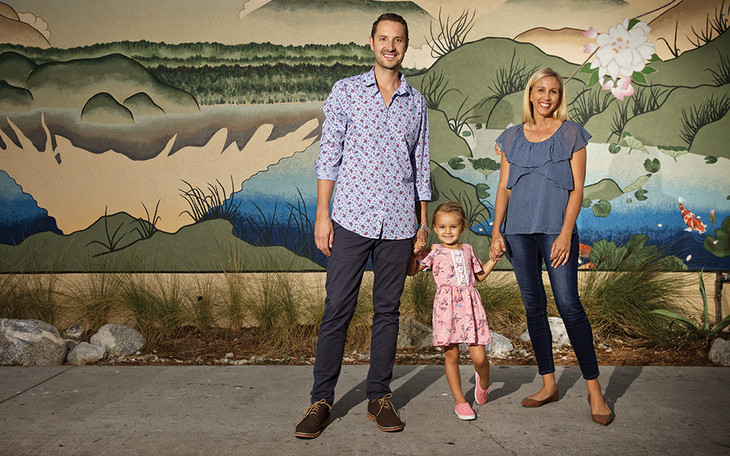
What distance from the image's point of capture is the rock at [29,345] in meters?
4.65

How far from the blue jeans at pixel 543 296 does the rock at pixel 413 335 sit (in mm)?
1726

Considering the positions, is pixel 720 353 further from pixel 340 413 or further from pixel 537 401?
pixel 340 413

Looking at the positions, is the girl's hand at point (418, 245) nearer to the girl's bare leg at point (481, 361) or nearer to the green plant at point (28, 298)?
the girl's bare leg at point (481, 361)

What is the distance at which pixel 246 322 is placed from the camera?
561 centimetres

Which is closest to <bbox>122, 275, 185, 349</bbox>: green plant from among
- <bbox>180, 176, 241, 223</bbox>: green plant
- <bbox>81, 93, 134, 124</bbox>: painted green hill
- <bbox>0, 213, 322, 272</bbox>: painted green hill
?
<bbox>0, 213, 322, 272</bbox>: painted green hill

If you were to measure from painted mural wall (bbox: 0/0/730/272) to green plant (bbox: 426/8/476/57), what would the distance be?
1 centimetres

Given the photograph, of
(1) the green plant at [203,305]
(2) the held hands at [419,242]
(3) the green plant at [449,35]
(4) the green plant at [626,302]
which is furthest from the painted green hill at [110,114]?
(4) the green plant at [626,302]

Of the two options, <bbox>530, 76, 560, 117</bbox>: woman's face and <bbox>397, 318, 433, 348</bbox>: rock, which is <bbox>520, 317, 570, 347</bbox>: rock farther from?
<bbox>530, 76, 560, 117</bbox>: woman's face

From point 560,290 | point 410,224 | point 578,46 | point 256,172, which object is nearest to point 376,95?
point 410,224

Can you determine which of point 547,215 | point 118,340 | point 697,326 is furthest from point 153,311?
point 697,326

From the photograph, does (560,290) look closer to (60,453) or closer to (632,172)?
(60,453)

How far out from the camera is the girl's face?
3.45 m

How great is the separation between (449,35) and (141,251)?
136 inches

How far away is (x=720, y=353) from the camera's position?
4766mm
